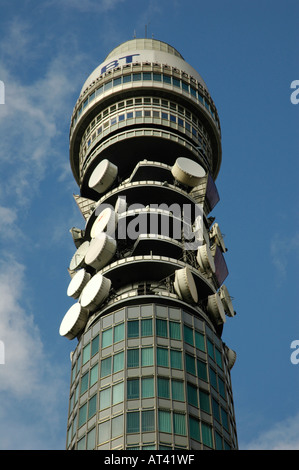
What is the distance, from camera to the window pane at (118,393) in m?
82.1

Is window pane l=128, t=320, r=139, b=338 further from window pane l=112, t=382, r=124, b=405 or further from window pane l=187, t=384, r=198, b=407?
window pane l=187, t=384, r=198, b=407

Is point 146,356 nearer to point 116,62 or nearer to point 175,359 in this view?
point 175,359

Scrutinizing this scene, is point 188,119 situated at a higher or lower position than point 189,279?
higher

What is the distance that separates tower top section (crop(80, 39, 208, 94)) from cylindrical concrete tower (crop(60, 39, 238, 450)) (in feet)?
0.97

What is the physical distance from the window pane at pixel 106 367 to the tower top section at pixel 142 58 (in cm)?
4966

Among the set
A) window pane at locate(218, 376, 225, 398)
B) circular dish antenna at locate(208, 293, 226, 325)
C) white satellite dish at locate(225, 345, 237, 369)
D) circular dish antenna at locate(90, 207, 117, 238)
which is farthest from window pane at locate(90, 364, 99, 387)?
circular dish antenna at locate(90, 207, 117, 238)

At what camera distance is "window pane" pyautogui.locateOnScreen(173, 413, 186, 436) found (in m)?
79.4

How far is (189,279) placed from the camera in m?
92.3

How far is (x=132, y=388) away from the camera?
82.8m

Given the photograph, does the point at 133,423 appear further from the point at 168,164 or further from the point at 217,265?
the point at 168,164

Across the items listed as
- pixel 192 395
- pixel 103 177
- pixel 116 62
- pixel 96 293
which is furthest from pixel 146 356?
pixel 116 62

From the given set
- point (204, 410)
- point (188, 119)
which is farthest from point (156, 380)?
point (188, 119)

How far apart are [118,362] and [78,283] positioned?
17.1m
